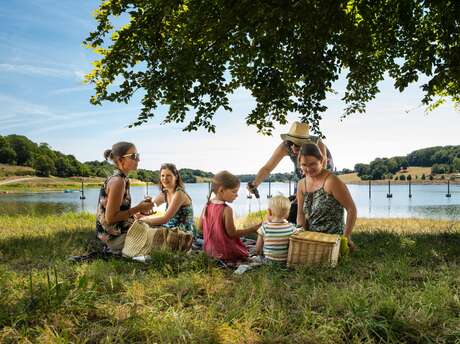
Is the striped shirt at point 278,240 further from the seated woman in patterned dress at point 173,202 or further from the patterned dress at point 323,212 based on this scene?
the seated woman in patterned dress at point 173,202

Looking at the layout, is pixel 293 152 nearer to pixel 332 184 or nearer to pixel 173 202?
pixel 332 184

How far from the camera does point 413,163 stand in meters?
171

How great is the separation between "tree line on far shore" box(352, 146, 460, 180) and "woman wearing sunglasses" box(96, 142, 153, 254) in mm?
159865

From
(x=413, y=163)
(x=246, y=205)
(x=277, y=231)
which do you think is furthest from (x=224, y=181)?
(x=413, y=163)

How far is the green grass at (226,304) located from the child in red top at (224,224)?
620mm

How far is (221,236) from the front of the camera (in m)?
6.27

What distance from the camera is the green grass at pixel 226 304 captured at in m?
3.16

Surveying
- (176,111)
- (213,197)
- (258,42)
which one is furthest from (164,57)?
(213,197)

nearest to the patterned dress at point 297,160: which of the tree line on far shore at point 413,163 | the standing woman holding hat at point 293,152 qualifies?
the standing woman holding hat at point 293,152

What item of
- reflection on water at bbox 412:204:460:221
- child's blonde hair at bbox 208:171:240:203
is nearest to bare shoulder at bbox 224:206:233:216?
child's blonde hair at bbox 208:171:240:203

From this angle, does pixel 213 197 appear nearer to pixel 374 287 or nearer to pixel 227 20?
pixel 374 287

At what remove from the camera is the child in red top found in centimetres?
621

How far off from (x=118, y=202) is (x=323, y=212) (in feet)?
9.95

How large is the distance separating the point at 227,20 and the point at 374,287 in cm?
760
